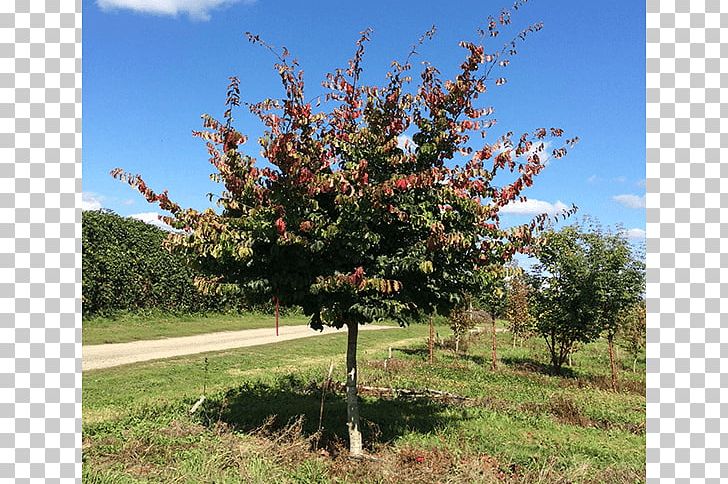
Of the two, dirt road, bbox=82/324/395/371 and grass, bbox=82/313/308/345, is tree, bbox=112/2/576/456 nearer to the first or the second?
dirt road, bbox=82/324/395/371

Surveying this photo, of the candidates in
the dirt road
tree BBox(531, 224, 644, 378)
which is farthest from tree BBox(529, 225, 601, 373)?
the dirt road

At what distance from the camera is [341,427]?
27.0 ft

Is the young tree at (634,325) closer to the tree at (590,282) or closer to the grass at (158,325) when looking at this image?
the tree at (590,282)

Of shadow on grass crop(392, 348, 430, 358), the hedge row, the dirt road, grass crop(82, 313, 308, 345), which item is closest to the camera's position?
the dirt road

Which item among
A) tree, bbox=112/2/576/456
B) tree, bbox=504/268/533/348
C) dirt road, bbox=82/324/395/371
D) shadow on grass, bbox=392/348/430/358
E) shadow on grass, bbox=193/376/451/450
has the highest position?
tree, bbox=112/2/576/456

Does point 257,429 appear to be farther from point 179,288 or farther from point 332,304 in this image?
point 179,288

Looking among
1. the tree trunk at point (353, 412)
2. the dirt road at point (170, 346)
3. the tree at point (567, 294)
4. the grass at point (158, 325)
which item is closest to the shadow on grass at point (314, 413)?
the tree trunk at point (353, 412)

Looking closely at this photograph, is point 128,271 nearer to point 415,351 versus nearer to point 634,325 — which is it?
point 415,351

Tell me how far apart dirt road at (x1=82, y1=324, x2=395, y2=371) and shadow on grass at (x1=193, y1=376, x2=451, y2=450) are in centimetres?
606

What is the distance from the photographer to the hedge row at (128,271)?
22.6 metres

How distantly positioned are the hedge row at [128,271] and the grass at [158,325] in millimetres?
503

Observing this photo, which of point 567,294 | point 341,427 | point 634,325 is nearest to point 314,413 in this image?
point 341,427

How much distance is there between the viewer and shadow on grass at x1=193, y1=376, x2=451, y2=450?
7.97 m

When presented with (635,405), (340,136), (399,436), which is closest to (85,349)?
(399,436)
